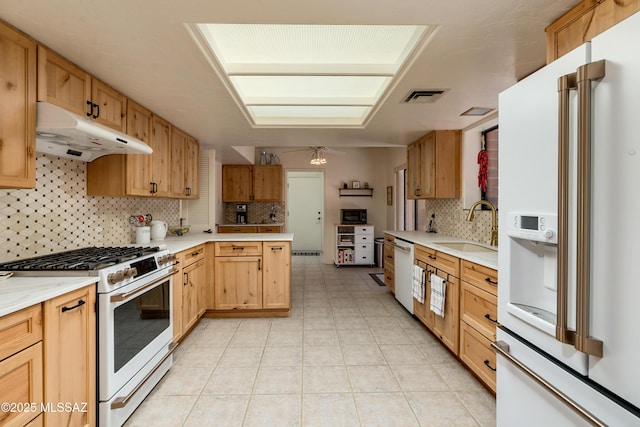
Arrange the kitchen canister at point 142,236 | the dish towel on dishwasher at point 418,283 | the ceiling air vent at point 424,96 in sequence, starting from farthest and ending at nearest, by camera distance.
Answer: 1. the dish towel on dishwasher at point 418,283
2. the kitchen canister at point 142,236
3. the ceiling air vent at point 424,96

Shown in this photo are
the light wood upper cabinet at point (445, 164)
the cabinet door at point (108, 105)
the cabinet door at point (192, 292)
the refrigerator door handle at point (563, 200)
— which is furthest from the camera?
the light wood upper cabinet at point (445, 164)

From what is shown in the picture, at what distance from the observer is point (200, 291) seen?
3.11 m

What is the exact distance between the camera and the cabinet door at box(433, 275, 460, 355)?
2.34 metres

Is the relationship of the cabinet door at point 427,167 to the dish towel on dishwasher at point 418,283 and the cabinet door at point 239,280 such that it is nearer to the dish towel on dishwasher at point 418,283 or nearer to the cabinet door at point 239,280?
the dish towel on dishwasher at point 418,283

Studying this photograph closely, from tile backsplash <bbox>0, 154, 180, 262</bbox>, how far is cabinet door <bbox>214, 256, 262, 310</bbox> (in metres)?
0.96

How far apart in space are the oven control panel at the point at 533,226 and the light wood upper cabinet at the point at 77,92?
2.44 m

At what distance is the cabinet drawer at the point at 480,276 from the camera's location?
1850 mm

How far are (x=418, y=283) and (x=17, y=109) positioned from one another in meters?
3.19

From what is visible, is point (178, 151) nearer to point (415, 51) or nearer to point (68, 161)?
point (68, 161)

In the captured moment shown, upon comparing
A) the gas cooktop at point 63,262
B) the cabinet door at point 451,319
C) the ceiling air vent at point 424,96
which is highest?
the ceiling air vent at point 424,96

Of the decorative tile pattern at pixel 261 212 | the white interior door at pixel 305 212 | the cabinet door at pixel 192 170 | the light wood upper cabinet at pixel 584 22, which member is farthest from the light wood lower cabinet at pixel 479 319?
the white interior door at pixel 305 212

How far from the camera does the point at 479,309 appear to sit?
2039mm

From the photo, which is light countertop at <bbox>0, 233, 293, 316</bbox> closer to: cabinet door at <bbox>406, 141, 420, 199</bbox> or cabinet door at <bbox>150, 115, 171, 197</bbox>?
cabinet door at <bbox>150, 115, 171, 197</bbox>

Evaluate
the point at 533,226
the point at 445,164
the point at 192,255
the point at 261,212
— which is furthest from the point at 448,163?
the point at 261,212
